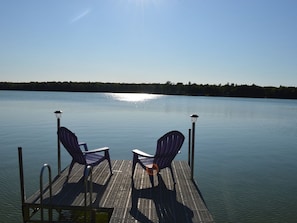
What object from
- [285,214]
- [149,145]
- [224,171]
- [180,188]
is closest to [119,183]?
[180,188]

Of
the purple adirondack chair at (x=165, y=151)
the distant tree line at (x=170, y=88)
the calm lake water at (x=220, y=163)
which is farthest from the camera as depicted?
the distant tree line at (x=170, y=88)

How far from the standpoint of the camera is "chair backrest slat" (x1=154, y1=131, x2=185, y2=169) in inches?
183

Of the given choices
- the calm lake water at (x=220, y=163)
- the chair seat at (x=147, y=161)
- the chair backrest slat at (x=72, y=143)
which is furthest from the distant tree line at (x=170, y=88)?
the chair backrest slat at (x=72, y=143)

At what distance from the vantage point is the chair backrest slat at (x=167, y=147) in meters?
4.64

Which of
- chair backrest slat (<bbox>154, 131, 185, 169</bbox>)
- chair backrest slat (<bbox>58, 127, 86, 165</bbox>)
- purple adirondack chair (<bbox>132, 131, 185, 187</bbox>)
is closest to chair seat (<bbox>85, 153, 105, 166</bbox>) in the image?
chair backrest slat (<bbox>58, 127, 86, 165</bbox>)

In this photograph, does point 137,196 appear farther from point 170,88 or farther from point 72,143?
point 170,88

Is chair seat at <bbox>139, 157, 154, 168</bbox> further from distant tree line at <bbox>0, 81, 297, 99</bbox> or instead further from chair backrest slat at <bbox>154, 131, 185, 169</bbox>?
distant tree line at <bbox>0, 81, 297, 99</bbox>

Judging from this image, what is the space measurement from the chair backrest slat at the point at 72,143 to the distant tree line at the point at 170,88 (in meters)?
69.9

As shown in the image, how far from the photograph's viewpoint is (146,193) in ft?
13.9

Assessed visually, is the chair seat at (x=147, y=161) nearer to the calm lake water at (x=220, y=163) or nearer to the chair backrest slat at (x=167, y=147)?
the chair backrest slat at (x=167, y=147)

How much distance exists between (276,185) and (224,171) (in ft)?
4.48

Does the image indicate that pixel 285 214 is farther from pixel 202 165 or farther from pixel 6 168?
pixel 6 168

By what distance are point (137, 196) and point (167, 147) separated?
100 centimetres

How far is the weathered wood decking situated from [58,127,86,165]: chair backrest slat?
0.38m
